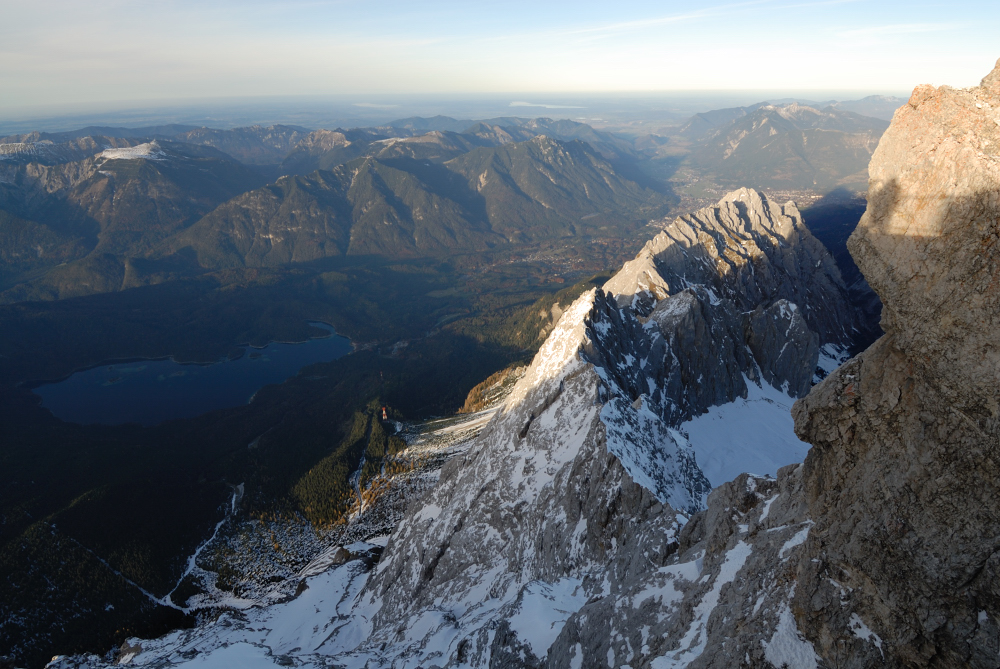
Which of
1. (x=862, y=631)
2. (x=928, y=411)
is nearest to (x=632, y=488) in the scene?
(x=862, y=631)

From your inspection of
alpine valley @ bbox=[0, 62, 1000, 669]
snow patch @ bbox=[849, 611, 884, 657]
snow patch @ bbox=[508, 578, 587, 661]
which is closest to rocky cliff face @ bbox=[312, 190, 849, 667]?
snow patch @ bbox=[508, 578, 587, 661]

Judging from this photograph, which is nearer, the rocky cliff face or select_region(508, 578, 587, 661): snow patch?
the rocky cliff face

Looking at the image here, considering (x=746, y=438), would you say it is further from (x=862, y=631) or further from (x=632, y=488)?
(x=862, y=631)

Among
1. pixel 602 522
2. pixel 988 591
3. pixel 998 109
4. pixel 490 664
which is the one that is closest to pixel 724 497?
pixel 602 522

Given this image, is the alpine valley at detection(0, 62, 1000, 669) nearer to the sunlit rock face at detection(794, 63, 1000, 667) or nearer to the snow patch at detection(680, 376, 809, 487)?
the sunlit rock face at detection(794, 63, 1000, 667)

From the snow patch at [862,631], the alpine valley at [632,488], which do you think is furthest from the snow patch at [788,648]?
the snow patch at [862,631]

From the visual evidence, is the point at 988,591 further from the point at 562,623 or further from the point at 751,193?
the point at 751,193
